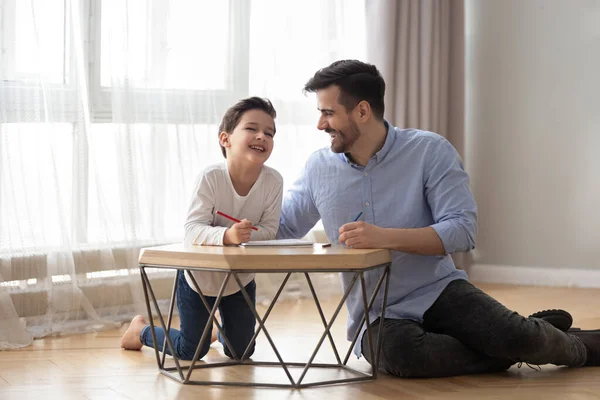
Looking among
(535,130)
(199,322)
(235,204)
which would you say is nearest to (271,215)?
(235,204)

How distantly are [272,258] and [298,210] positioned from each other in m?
0.62

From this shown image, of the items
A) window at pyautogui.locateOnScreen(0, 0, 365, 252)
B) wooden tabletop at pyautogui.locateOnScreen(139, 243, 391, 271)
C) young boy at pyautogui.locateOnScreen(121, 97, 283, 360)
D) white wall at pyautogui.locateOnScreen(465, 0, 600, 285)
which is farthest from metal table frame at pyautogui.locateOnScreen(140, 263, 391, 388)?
white wall at pyautogui.locateOnScreen(465, 0, 600, 285)

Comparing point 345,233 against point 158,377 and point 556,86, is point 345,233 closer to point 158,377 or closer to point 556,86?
point 158,377

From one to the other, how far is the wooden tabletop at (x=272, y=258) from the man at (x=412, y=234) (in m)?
0.14

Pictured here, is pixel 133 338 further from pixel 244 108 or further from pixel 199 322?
pixel 244 108

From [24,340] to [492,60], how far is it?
9.28 feet

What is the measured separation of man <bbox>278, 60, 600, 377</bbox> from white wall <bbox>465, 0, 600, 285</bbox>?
6.08 ft

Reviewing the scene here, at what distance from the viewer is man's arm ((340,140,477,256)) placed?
219 centimetres

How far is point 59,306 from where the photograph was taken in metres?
2.98

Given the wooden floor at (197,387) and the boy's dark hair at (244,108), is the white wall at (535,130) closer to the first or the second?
the wooden floor at (197,387)

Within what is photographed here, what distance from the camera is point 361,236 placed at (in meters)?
2.18

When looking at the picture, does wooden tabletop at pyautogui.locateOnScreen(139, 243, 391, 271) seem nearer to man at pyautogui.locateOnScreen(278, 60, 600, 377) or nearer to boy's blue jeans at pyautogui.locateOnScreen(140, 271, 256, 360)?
man at pyautogui.locateOnScreen(278, 60, 600, 377)

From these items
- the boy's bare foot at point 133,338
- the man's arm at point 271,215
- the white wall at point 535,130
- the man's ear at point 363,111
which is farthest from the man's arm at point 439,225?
the white wall at point 535,130

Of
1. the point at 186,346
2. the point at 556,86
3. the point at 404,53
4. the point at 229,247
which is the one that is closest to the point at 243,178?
the point at 229,247
